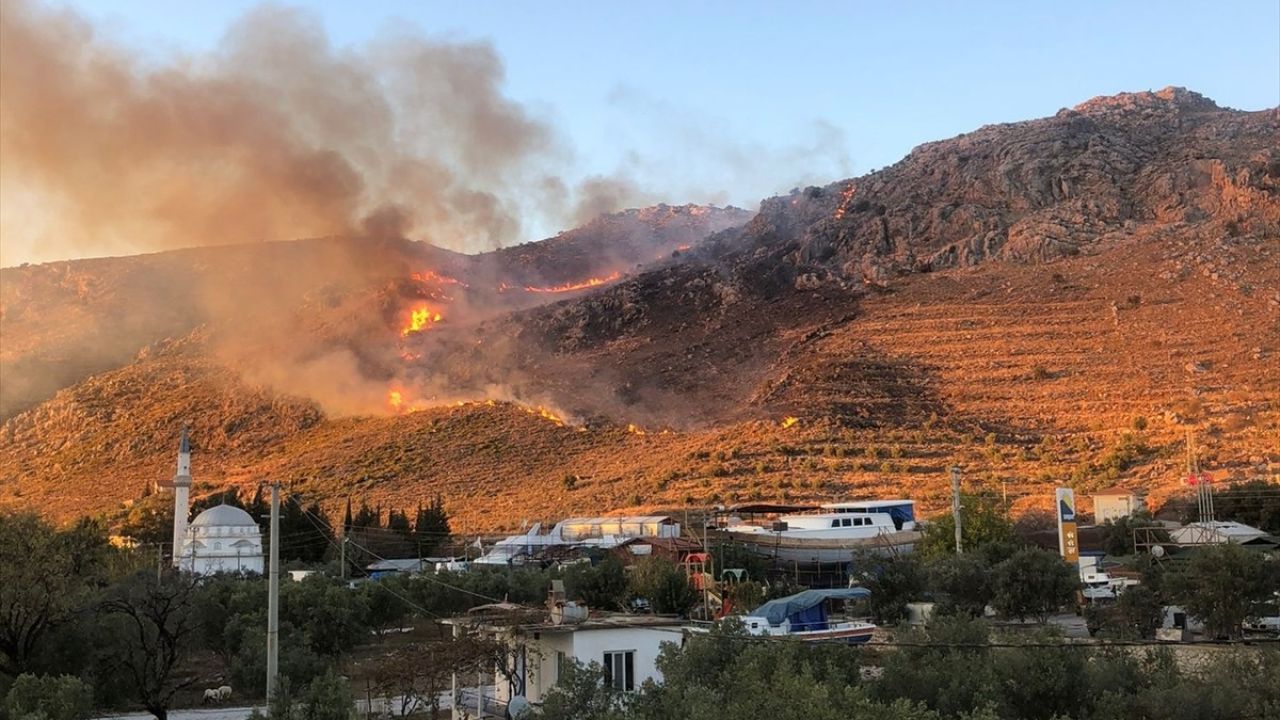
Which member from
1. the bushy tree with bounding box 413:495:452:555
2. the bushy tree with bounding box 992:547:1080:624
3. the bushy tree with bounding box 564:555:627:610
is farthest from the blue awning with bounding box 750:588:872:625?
the bushy tree with bounding box 413:495:452:555

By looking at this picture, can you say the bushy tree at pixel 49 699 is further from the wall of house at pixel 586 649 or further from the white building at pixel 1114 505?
the white building at pixel 1114 505

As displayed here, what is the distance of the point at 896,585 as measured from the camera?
38.5 metres

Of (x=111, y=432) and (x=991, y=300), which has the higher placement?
(x=991, y=300)

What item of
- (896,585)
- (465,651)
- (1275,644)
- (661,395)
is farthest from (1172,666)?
(661,395)

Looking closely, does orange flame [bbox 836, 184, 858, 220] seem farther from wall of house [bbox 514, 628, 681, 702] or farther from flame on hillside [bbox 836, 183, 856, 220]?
wall of house [bbox 514, 628, 681, 702]

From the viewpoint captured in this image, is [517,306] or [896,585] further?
[517,306]

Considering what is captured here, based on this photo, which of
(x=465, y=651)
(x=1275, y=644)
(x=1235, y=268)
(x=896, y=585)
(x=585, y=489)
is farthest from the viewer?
(x=1235, y=268)

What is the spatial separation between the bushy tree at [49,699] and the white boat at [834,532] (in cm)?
3211

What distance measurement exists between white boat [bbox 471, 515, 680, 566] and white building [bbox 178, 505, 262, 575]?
16.1 metres

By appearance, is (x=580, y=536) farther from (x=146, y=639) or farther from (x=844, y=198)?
(x=844, y=198)

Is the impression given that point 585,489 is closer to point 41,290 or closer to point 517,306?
point 517,306

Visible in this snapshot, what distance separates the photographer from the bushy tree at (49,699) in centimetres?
2025

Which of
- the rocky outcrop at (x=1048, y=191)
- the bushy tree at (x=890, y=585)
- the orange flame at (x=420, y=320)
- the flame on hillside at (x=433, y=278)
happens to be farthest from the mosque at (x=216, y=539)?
the flame on hillside at (x=433, y=278)

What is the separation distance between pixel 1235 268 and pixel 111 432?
97111 millimetres
